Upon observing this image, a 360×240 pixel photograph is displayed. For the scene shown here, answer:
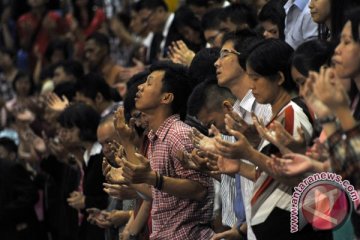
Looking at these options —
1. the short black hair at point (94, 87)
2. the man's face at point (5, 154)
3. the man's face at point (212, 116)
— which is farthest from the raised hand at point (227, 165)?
the man's face at point (5, 154)

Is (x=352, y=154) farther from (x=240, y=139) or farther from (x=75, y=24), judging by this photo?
(x=75, y=24)

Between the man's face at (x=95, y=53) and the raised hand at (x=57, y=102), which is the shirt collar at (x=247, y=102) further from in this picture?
the man's face at (x=95, y=53)

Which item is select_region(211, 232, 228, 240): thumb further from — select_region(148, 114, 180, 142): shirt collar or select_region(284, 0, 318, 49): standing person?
select_region(284, 0, 318, 49): standing person

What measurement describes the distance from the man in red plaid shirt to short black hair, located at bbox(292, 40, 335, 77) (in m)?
1.03

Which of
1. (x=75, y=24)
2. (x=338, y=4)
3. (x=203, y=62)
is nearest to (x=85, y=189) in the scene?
(x=203, y=62)

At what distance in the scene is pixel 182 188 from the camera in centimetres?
636

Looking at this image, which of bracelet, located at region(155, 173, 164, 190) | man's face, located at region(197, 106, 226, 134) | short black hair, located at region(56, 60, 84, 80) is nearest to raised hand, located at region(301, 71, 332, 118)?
bracelet, located at region(155, 173, 164, 190)

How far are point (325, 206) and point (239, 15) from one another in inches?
138

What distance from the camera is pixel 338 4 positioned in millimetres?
6270

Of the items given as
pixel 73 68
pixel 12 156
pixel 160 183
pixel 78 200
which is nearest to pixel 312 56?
pixel 160 183

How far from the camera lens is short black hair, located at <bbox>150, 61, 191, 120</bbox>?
6.79m

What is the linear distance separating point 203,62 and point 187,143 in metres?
0.85

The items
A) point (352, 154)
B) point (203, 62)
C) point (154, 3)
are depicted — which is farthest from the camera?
point (154, 3)

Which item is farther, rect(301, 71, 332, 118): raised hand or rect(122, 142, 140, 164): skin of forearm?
rect(122, 142, 140, 164): skin of forearm
